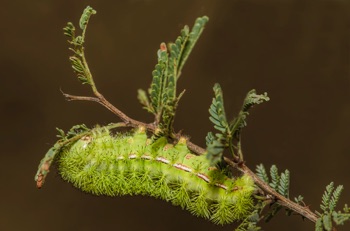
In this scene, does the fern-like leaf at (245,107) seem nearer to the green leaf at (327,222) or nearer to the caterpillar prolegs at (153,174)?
the caterpillar prolegs at (153,174)

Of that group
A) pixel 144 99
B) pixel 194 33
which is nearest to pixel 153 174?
pixel 144 99

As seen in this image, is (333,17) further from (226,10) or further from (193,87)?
(193,87)

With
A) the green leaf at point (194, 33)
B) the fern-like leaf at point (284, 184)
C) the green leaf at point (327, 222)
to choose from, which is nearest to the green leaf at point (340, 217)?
the green leaf at point (327, 222)

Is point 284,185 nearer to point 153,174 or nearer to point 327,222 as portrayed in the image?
point 327,222

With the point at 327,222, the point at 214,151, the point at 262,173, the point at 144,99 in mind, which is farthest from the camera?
the point at 262,173

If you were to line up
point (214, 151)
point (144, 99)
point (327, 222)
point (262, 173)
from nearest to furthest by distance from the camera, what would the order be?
point (214, 151)
point (327, 222)
point (144, 99)
point (262, 173)

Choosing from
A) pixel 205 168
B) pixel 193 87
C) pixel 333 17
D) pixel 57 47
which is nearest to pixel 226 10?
pixel 193 87

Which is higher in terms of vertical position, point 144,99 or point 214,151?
point 144,99

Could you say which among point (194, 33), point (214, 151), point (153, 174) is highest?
point (194, 33)
